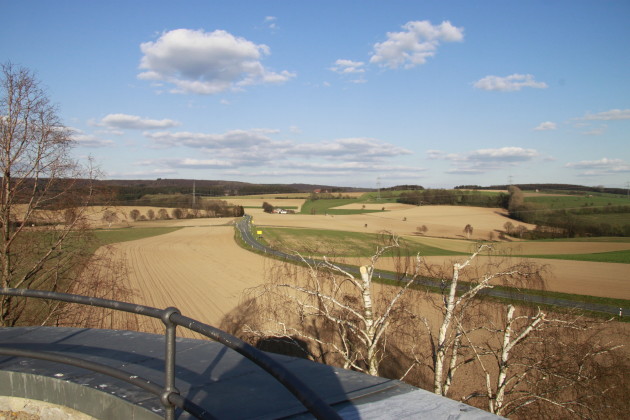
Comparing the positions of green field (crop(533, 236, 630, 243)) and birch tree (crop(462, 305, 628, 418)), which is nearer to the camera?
birch tree (crop(462, 305, 628, 418))

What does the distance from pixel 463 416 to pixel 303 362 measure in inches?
63.6

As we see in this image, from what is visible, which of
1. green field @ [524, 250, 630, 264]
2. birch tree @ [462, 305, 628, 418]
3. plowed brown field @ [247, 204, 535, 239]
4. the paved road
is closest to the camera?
birch tree @ [462, 305, 628, 418]

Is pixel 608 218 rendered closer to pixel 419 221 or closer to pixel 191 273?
pixel 419 221

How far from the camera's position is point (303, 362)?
385 centimetres

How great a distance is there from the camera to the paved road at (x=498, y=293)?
13.3 metres

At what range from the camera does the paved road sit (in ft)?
43.7

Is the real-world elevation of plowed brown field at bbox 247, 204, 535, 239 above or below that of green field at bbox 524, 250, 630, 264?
above

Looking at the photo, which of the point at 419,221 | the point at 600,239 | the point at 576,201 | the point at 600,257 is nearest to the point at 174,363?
the point at 600,257

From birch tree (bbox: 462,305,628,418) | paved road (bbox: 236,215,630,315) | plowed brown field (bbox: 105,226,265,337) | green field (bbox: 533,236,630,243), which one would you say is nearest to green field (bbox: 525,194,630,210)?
green field (bbox: 533,236,630,243)

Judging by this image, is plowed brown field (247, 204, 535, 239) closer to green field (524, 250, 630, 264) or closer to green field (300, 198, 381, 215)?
green field (300, 198, 381, 215)

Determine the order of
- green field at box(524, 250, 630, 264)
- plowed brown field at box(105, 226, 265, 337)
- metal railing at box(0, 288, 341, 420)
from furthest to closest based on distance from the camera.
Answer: green field at box(524, 250, 630, 264) → plowed brown field at box(105, 226, 265, 337) → metal railing at box(0, 288, 341, 420)

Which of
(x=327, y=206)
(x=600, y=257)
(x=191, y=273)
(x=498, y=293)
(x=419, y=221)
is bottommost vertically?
(x=191, y=273)

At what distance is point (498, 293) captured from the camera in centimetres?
2623

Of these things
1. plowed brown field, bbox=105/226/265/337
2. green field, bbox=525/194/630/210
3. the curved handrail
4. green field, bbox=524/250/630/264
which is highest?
green field, bbox=525/194/630/210
